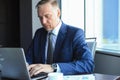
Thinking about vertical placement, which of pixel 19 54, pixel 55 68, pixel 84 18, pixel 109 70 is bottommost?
pixel 109 70

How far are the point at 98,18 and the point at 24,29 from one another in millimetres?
1834

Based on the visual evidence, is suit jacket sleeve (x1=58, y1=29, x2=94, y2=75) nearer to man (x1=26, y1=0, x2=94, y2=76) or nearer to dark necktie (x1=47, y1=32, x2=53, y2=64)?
man (x1=26, y1=0, x2=94, y2=76)

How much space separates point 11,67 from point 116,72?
4.80 ft

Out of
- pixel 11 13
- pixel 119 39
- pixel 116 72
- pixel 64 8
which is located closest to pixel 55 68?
pixel 116 72

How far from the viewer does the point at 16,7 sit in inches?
237

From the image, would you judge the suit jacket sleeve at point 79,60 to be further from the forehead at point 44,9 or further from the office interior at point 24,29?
the office interior at point 24,29

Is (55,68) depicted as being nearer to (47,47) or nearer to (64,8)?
(47,47)

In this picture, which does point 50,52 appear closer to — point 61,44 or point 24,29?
point 61,44

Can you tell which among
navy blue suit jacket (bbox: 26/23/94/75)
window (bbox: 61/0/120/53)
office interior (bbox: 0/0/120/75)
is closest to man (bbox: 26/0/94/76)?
navy blue suit jacket (bbox: 26/23/94/75)

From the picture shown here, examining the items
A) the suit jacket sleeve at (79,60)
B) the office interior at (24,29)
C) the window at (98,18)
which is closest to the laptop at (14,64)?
the suit jacket sleeve at (79,60)

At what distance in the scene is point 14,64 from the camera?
1749 millimetres

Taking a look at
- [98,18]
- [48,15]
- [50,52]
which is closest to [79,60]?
[50,52]

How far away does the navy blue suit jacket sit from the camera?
2.05 metres

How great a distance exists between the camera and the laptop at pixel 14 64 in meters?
1.70
